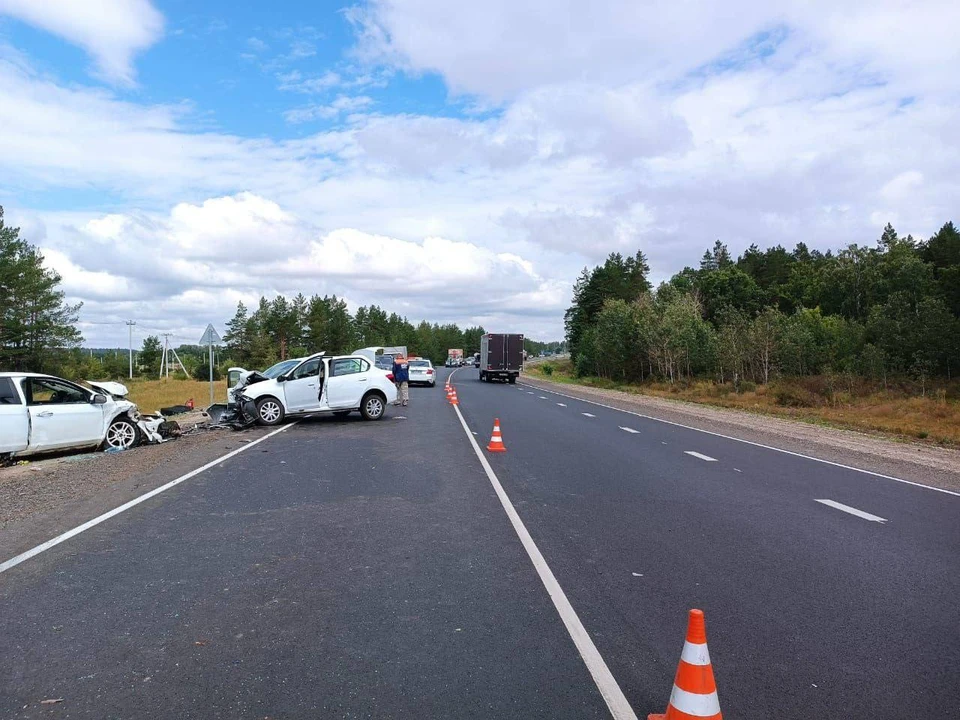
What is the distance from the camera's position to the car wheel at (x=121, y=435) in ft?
48.4

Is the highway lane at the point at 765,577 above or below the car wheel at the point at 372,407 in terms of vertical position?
below

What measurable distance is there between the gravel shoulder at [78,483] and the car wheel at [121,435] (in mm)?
260

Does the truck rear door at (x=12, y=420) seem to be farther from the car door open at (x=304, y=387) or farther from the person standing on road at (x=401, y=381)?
the person standing on road at (x=401, y=381)

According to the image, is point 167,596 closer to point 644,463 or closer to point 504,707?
point 504,707

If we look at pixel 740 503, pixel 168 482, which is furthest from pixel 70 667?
pixel 740 503

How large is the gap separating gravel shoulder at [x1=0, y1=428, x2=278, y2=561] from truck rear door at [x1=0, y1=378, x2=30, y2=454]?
1.32 ft

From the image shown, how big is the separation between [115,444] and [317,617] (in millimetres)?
11525

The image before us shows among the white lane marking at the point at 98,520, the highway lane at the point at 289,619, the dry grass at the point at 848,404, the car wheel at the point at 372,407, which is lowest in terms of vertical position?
the dry grass at the point at 848,404

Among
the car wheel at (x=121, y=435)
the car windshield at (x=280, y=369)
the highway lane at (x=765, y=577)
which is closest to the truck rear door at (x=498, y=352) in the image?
the car windshield at (x=280, y=369)

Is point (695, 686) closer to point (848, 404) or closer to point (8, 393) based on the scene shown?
point (8, 393)

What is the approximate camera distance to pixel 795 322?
169 feet

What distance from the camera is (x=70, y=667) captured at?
14.0 ft

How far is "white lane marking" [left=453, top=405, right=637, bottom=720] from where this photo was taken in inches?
151

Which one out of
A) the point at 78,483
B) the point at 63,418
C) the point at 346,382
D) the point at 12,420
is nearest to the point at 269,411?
the point at 346,382
